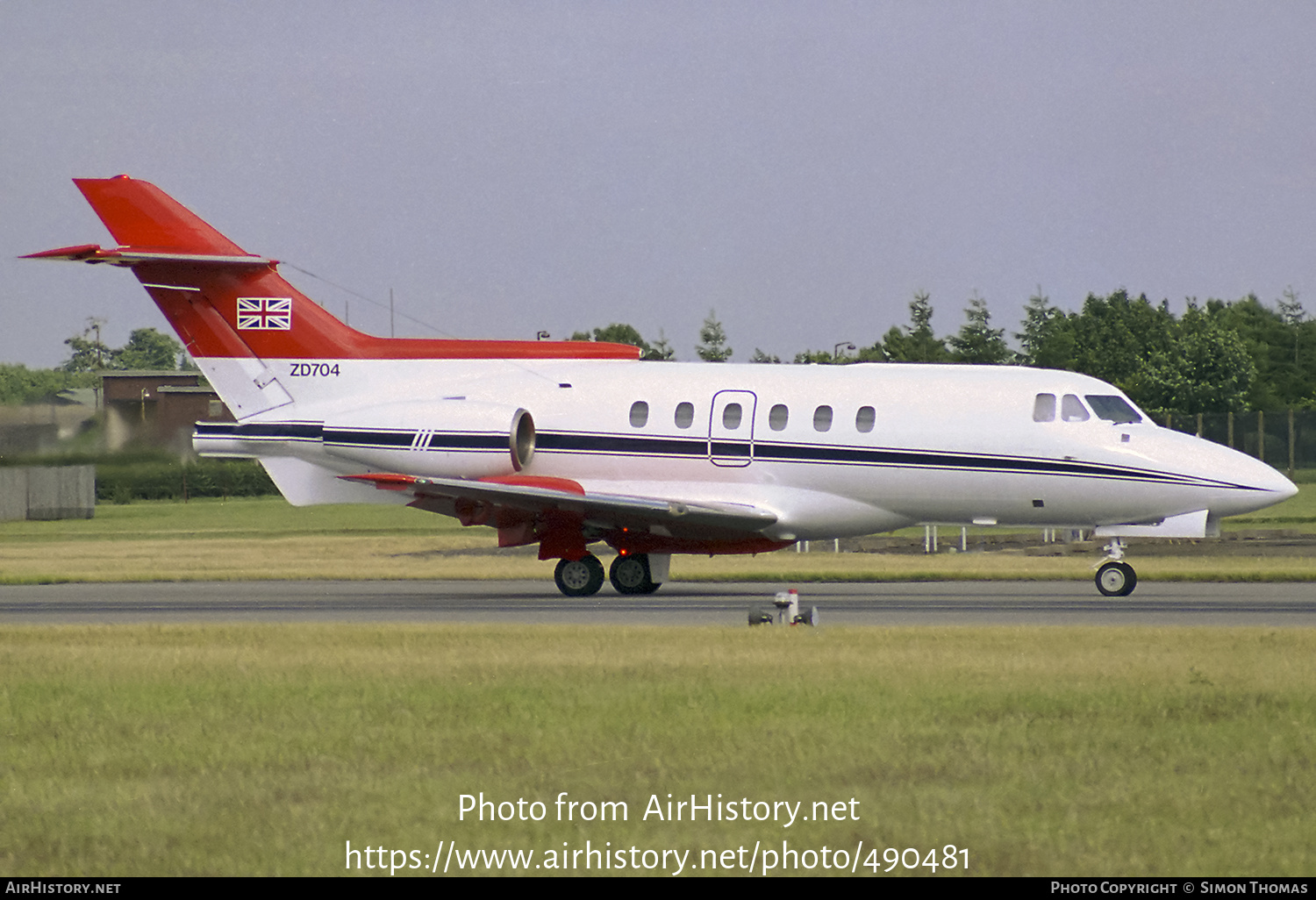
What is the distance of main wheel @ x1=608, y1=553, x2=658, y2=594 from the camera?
25641mm

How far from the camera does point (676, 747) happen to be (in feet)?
34.0

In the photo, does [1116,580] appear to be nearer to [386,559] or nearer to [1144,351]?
[386,559]

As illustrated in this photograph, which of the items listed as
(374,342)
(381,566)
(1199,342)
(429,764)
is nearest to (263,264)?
(374,342)

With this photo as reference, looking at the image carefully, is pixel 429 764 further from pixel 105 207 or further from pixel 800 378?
pixel 105 207

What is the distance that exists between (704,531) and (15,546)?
22510 mm

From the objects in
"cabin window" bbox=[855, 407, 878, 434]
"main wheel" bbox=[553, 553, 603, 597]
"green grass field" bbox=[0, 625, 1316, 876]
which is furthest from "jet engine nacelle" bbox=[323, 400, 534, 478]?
"green grass field" bbox=[0, 625, 1316, 876]

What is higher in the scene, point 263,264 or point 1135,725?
point 263,264

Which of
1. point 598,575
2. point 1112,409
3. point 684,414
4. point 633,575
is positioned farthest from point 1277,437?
point 598,575

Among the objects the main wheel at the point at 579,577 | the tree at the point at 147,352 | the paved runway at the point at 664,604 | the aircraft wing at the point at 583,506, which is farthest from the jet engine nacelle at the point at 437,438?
the tree at the point at 147,352

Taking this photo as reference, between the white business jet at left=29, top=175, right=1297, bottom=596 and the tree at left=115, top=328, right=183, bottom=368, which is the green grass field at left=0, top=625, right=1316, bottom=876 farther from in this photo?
the tree at left=115, top=328, right=183, bottom=368

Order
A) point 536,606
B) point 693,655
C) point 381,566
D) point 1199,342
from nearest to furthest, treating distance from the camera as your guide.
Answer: point 693,655
point 536,606
point 381,566
point 1199,342

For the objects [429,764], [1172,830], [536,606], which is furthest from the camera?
[536,606]

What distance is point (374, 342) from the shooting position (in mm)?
27375

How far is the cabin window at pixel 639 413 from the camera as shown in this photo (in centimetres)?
2536
